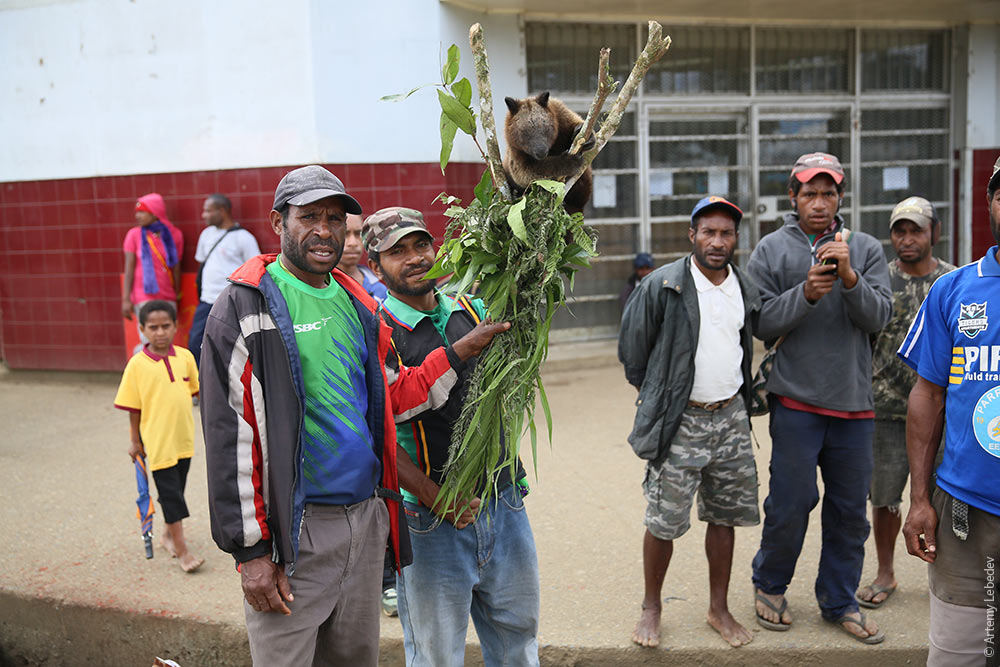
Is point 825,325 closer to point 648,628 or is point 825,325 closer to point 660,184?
point 648,628

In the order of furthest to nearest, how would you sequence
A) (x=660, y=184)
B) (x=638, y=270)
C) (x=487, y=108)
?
(x=660, y=184)
(x=638, y=270)
(x=487, y=108)

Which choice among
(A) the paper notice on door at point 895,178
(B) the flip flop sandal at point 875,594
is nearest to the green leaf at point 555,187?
(B) the flip flop sandal at point 875,594

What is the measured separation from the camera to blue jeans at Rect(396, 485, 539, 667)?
291 centimetres

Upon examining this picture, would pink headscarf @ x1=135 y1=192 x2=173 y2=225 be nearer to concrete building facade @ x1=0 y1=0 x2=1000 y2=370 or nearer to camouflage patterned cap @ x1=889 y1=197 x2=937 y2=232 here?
concrete building facade @ x1=0 y1=0 x2=1000 y2=370

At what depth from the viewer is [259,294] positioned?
255 centimetres

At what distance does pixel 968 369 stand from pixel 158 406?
13.0ft

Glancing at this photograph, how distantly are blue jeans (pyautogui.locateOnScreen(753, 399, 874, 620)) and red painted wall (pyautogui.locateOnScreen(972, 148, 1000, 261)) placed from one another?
8.20 meters

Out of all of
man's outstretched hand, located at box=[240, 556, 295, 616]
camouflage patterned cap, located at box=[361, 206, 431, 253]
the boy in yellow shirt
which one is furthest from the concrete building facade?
man's outstretched hand, located at box=[240, 556, 295, 616]

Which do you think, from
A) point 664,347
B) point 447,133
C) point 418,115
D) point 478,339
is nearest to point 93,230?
point 418,115

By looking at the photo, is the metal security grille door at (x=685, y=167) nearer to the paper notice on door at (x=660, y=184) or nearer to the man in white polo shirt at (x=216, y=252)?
the paper notice on door at (x=660, y=184)

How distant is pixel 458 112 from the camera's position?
270 cm

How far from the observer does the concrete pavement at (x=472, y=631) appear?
379 centimetres

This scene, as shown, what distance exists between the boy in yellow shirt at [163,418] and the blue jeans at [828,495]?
3077mm

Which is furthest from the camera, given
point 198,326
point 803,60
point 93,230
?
point 803,60
